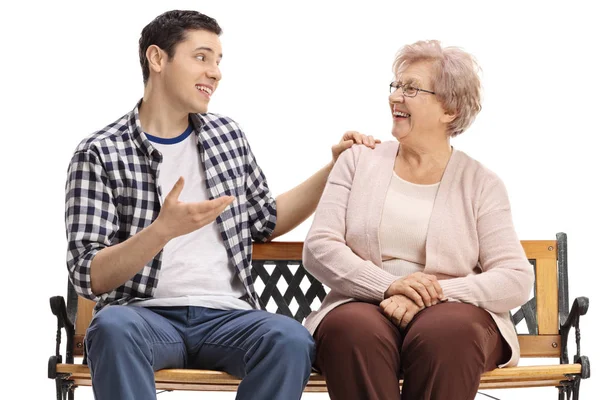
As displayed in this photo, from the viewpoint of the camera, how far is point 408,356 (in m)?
3.05

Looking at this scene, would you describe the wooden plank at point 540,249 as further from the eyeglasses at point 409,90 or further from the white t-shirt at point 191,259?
the white t-shirt at point 191,259

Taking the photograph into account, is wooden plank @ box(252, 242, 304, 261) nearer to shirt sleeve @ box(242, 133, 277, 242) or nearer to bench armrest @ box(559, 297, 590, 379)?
shirt sleeve @ box(242, 133, 277, 242)

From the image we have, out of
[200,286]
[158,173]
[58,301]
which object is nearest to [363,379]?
[200,286]

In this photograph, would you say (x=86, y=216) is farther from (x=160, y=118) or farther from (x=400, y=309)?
(x=400, y=309)

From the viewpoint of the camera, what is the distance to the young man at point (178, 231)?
9.69ft

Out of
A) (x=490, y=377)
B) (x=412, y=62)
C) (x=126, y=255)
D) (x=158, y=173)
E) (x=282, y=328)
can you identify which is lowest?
(x=490, y=377)

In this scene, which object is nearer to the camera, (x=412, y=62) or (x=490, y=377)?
(x=490, y=377)

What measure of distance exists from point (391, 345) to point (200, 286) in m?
0.74

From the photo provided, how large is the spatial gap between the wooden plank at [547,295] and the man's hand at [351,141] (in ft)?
2.89

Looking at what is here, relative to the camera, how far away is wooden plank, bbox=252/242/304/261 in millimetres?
3906

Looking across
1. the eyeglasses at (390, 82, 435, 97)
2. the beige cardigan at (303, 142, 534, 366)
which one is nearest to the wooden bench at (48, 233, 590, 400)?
the beige cardigan at (303, 142, 534, 366)

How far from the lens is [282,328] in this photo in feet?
9.99

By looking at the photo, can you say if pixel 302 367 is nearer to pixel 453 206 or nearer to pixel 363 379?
pixel 363 379

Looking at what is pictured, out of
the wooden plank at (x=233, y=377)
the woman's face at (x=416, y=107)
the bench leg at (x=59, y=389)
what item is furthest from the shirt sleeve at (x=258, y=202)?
the bench leg at (x=59, y=389)
